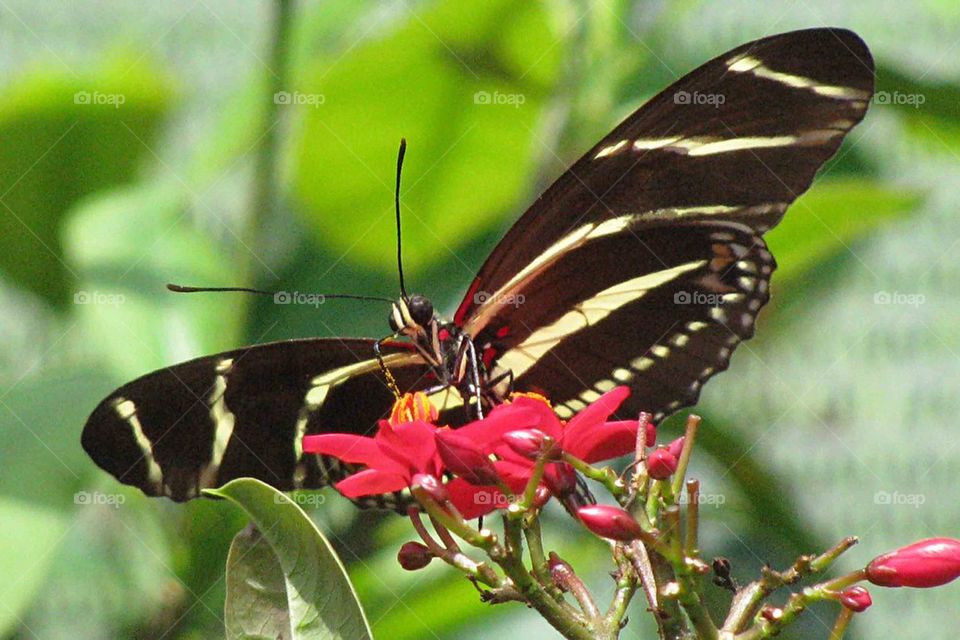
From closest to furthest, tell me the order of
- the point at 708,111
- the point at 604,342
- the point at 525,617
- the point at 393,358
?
the point at 708,111 < the point at 393,358 < the point at 604,342 < the point at 525,617

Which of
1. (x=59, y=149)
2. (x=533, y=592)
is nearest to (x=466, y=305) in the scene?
(x=533, y=592)

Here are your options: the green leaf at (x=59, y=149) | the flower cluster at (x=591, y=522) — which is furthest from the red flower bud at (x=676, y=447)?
the green leaf at (x=59, y=149)

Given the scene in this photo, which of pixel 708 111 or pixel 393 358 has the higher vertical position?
pixel 708 111

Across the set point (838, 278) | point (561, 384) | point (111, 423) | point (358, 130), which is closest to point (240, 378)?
point (111, 423)

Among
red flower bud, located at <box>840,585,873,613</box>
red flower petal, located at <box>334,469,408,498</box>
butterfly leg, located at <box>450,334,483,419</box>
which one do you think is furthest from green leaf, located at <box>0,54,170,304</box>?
red flower bud, located at <box>840,585,873,613</box>

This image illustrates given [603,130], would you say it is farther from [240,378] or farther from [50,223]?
[50,223]

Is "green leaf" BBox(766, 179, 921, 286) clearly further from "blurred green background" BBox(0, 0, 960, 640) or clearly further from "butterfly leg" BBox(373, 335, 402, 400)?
"butterfly leg" BBox(373, 335, 402, 400)

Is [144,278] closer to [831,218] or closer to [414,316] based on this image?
[414,316]

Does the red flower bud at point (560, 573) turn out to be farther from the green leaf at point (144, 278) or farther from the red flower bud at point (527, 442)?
the green leaf at point (144, 278)
